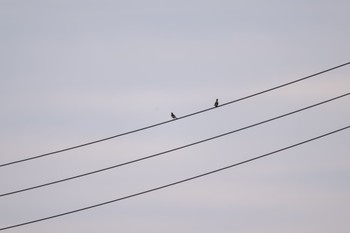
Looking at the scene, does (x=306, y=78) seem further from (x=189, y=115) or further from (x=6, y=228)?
(x=6, y=228)

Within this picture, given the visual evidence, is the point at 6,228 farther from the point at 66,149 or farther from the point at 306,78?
the point at 306,78

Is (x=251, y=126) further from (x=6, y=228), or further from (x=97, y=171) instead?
(x=6, y=228)

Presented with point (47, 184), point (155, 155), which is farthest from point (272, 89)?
point (47, 184)

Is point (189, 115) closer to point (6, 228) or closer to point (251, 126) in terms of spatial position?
point (251, 126)

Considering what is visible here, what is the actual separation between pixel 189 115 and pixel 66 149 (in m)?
3.52

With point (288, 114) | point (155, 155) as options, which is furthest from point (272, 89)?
point (155, 155)

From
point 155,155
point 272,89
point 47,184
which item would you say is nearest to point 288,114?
point 272,89

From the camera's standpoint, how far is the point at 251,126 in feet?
138

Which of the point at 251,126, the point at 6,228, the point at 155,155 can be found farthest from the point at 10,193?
the point at 251,126

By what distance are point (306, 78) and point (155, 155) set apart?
4.65m

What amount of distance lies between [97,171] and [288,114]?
553 centimetres

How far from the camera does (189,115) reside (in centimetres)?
4166

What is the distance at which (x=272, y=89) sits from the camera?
136ft

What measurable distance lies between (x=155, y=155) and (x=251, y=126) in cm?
280
